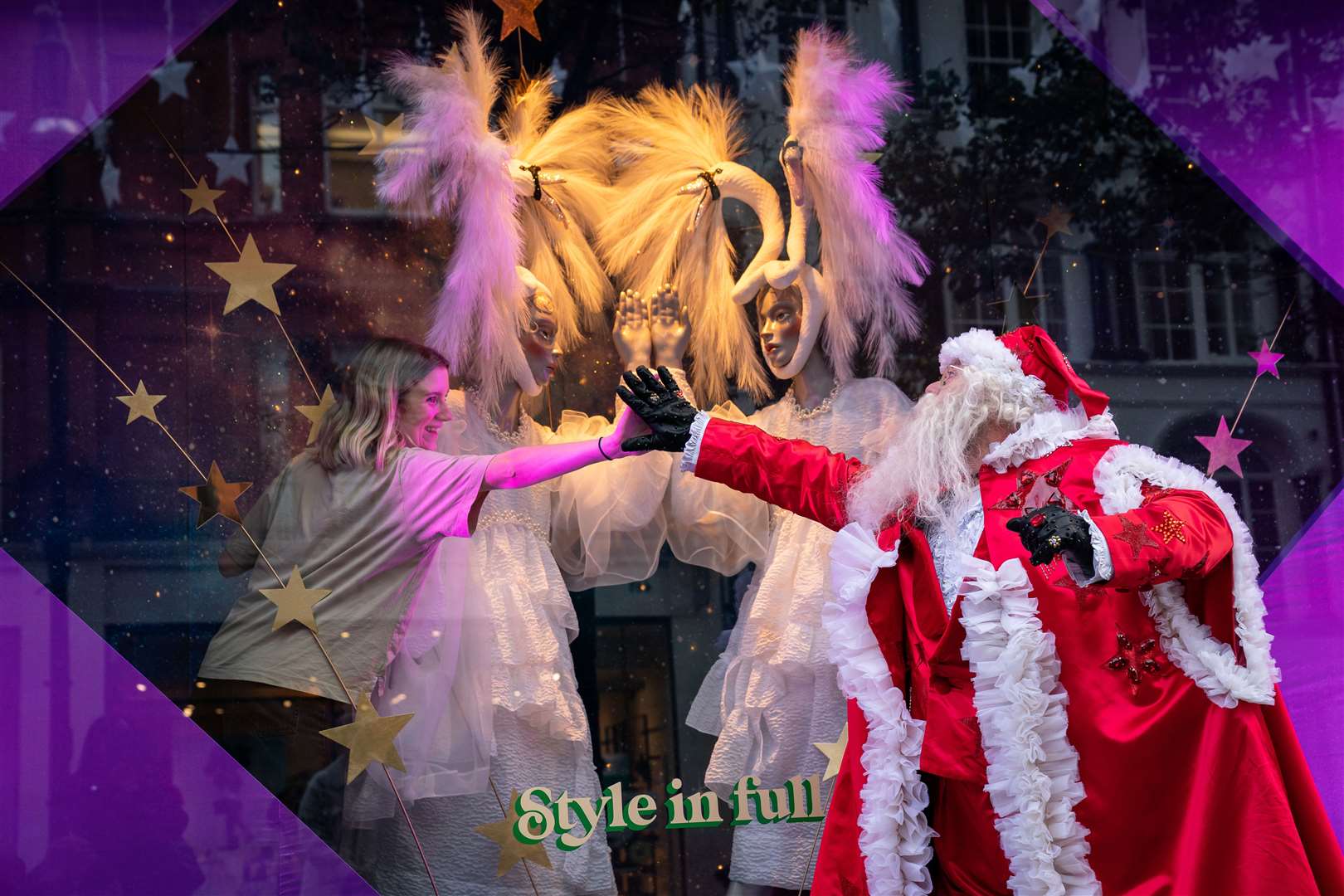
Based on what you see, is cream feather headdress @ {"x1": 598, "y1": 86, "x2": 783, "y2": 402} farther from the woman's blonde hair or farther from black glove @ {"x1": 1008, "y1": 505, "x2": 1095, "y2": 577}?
black glove @ {"x1": 1008, "y1": 505, "x2": 1095, "y2": 577}

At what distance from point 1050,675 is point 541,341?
1.89 metres

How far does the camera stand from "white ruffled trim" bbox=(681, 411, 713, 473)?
13.0ft

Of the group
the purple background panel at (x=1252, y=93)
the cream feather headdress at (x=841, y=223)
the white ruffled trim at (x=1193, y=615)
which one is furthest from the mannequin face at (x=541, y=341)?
the purple background panel at (x=1252, y=93)

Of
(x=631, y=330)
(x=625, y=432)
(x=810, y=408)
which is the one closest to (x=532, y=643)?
(x=625, y=432)

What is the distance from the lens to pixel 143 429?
4.14m

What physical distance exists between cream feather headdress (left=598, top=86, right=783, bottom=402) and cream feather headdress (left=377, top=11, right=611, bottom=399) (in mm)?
98

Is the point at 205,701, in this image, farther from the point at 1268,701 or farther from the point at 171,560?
the point at 1268,701

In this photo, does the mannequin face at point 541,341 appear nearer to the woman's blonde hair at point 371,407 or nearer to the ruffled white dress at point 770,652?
the woman's blonde hair at point 371,407

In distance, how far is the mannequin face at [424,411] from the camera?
14.1 ft

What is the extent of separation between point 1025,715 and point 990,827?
346mm

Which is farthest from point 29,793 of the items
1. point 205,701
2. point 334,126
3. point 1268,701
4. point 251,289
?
point 1268,701

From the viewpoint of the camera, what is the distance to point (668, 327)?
465cm

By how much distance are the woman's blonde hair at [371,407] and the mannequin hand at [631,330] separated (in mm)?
649

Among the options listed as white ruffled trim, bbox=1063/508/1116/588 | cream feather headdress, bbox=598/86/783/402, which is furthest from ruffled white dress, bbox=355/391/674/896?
white ruffled trim, bbox=1063/508/1116/588
